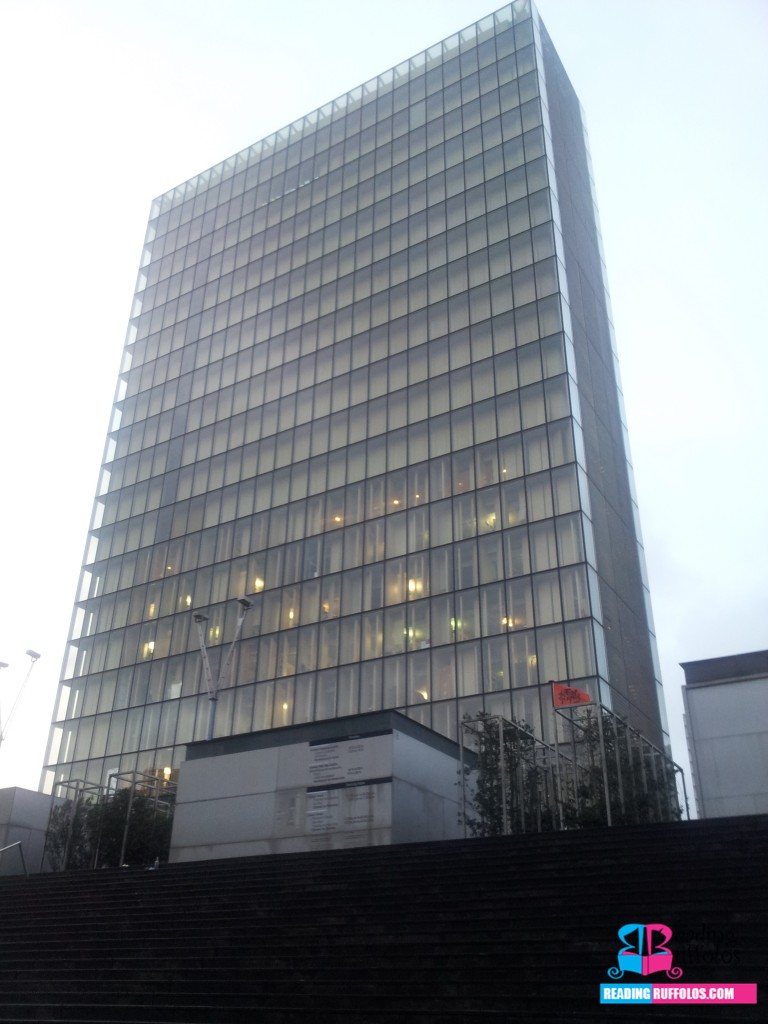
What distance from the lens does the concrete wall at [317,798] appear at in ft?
90.6

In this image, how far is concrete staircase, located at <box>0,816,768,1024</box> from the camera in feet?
41.8

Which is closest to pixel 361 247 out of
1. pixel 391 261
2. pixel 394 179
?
pixel 391 261

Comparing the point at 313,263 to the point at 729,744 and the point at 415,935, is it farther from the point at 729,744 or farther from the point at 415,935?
the point at 415,935

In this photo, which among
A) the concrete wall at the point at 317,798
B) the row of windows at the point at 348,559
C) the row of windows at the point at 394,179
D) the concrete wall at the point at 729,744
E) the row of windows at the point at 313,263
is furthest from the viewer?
the row of windows at the point at 394,179

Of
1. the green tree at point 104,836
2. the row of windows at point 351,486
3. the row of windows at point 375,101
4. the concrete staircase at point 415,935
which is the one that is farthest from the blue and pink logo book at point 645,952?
the row of windows at point 375,101

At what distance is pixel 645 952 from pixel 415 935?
384 cm

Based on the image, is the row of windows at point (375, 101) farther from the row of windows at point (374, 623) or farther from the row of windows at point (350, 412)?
the row of windows at point (374, 623)

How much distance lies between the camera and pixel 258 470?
67062 millimetres

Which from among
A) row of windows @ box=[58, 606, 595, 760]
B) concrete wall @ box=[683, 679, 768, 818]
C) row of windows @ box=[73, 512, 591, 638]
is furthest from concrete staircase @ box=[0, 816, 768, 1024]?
row of windows @ box=[73, 512, 591, 638]

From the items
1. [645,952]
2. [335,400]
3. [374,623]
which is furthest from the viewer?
[335,400]

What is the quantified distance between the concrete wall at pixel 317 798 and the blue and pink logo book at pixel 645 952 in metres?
14.3

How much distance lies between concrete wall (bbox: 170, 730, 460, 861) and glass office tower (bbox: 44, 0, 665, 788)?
18.7 meters

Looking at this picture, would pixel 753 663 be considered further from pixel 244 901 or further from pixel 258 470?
pixel 258 470

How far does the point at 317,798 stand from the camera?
28.6 m
